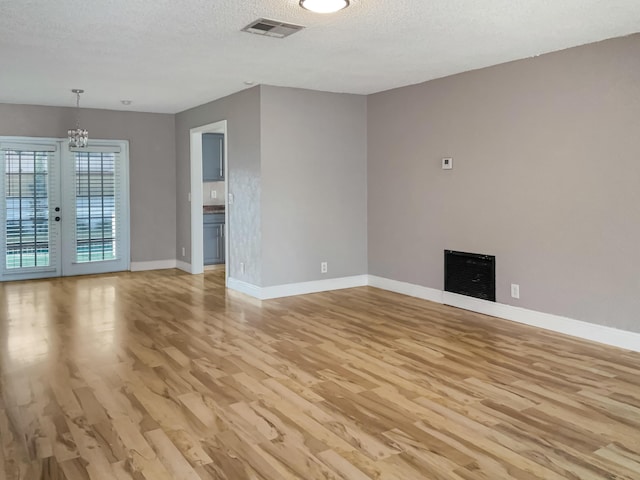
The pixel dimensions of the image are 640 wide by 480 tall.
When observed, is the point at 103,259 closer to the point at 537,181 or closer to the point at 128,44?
the point at 128,44

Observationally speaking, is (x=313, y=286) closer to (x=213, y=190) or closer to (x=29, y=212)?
(x=213, y=190)

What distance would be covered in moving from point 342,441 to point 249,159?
4.12 m

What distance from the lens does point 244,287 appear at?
252 inches

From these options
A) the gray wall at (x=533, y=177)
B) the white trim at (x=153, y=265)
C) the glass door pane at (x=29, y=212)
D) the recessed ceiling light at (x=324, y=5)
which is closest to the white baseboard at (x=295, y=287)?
the gray wall at (x=533, y=177)

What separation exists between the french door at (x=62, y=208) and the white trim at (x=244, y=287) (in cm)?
239

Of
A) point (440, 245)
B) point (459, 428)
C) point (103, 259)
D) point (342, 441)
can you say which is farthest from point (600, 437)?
point (103, 259)

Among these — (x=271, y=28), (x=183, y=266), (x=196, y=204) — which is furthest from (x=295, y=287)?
(x=271, y=28)

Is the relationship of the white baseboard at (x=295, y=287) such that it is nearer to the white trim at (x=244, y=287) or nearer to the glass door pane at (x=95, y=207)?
the white trim at (x=244, y=287)

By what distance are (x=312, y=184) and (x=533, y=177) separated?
2531 millimetres

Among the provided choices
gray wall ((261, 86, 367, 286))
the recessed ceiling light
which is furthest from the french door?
the recessed ceiling light

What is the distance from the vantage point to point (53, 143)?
7.53m

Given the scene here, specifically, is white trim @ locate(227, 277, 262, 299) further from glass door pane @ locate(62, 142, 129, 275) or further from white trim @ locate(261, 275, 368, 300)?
glass door pane @ locate(62, 142, 129, 275)

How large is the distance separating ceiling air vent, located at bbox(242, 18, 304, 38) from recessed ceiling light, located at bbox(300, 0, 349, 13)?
16.7 inches

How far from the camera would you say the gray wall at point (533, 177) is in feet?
13.6
